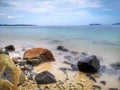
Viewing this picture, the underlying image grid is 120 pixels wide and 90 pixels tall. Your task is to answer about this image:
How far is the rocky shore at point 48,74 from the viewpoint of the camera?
17.0 feet

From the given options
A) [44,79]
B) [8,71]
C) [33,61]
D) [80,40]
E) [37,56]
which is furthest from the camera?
[80,40]

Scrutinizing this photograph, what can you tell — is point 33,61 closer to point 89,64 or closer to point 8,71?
point 89,64

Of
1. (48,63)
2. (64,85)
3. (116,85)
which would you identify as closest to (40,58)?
(48,63)

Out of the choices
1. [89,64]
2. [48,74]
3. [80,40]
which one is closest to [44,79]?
[48,74]

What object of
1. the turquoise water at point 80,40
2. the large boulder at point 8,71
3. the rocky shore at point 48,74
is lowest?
the turquoise water at point 80,40

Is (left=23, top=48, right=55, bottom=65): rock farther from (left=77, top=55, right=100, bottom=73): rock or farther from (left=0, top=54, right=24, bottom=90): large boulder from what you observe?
(left=0, top=54, right=24, bottom=90): large boulder

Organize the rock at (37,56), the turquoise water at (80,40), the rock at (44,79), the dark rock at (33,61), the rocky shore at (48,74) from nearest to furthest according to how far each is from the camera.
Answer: the rocky shore at (48,74), the rock at (44,79), the dark rock at (33,61), the rock at (37,56), the turquoise water at (80,40)

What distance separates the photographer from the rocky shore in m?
5.19

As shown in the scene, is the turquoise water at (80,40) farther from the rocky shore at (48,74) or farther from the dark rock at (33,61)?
the dark rock at (33,61)

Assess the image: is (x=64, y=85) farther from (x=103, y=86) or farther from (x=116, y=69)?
(x=116, y=69)

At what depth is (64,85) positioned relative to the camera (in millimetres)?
6465

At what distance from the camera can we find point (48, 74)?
21.5 ft

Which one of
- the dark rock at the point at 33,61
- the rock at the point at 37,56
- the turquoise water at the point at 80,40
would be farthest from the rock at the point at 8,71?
the turquoise water at the point at 80,40

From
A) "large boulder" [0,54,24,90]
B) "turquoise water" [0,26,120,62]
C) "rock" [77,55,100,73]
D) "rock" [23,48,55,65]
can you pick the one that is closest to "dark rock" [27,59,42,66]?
"rock" [23,48,55,65]
